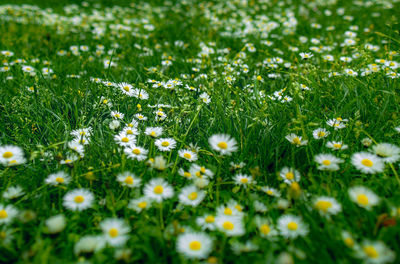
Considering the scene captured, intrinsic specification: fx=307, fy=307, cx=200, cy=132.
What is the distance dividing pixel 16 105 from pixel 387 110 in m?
2.36

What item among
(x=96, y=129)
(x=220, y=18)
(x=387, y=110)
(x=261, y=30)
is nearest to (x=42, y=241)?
(x=96, y=129)

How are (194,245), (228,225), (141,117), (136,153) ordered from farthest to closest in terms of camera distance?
(141,117), (136,153), (228,225), (194,245)

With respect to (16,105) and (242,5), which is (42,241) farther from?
(242,5)

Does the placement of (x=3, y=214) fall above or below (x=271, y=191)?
above

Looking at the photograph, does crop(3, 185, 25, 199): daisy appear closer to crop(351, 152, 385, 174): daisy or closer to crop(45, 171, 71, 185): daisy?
crop(45, 171, 71, 185): daisy

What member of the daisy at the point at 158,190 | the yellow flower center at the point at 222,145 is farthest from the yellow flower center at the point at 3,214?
the yellow flower center at the point at 222,145

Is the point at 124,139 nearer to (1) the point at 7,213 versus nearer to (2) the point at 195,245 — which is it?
(1) the point at 7,213

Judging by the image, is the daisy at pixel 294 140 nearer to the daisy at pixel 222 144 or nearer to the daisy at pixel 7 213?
the daisy at pixel 222 144

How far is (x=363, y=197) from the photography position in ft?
3.76

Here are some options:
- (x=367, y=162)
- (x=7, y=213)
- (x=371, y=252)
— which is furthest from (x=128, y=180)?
(x=367, y=162)

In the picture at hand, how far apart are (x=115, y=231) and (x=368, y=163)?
1.08 metres

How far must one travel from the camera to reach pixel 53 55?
11.0ft

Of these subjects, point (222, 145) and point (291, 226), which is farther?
point (222, 145)

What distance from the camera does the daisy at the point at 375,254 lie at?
36.0 inches
